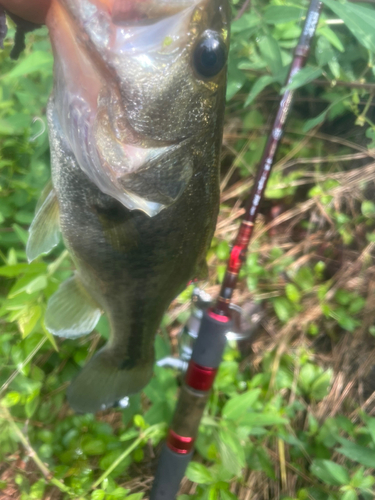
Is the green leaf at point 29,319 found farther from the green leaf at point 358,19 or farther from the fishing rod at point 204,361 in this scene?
the green leaf at point 358,19

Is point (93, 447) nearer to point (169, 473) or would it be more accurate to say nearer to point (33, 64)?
point (169, 473)

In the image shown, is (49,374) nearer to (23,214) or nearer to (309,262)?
(23,214)

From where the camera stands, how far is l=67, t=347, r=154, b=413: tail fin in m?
1.13

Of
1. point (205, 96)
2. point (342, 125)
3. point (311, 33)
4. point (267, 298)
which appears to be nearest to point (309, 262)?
point (267, 298)

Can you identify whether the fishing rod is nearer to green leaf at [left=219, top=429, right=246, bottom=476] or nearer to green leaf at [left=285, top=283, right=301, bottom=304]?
green leaf at [left=219, top=429, right=246, bottom=476]

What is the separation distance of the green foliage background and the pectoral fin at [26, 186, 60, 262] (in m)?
0.11

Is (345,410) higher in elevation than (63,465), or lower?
lower

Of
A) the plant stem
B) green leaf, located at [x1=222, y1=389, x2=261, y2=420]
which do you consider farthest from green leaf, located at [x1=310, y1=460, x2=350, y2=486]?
the plant stem

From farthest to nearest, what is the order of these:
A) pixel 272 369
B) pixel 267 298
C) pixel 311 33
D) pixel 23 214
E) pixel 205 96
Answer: pixel 267 298 → pixel 272 369 → pixel 23 214 → pixel 311 33 → pixel 205 96

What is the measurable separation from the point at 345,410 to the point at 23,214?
1.89 meters

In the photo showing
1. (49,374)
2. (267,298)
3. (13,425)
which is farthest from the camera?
(267,298)

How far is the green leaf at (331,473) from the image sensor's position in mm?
1211

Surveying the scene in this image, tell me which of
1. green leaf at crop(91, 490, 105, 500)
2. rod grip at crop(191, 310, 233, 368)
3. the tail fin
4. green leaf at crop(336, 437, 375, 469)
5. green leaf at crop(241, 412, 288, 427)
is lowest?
green leaf at crop(336, 437, 375, 469)

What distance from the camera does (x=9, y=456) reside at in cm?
134
